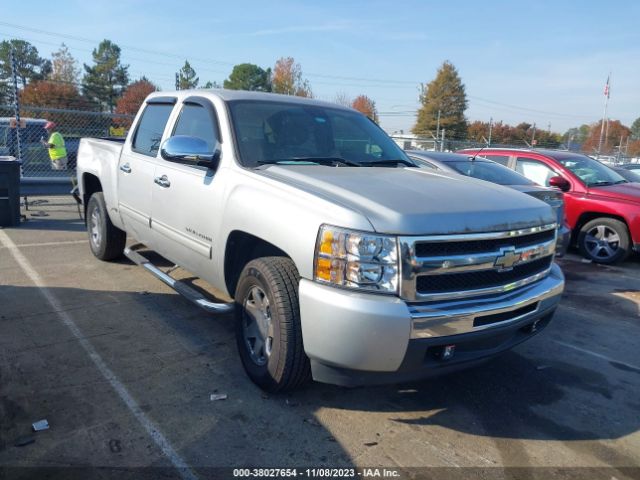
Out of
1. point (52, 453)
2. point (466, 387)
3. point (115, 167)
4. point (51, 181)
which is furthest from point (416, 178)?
point (51, 181)

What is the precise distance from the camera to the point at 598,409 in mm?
3514

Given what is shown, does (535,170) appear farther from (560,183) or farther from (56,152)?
(56,152)

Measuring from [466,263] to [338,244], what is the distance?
720 millimetres

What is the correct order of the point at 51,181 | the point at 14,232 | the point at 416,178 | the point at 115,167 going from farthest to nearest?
the point at 51,181 < the point at 14,232 < the point at 115,167 < the point at 416,178

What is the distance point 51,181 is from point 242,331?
25.7ft

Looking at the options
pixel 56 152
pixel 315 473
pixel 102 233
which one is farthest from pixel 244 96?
pixel 56 152

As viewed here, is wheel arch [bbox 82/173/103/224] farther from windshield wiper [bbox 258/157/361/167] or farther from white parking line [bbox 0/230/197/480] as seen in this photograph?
windshield wiper [bbox 258/157/361/167]

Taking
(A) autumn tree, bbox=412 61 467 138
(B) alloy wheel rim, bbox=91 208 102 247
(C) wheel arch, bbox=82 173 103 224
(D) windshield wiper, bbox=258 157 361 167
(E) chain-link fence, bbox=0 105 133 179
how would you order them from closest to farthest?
(D) windshield wiper, bbox=258 157 361 167 < (B) alloy wheel rim, bbox=91 208 102 247 < (C) wheel arch, bbox=82 173 103 224 < (E) chain-link fence, bbox=0 105 133 179 < (A) autumn tree, bbox=412 61 467 138

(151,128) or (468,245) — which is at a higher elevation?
(151,128)

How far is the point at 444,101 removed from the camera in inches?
2729

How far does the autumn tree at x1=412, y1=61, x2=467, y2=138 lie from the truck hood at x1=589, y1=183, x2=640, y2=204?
62044 mm

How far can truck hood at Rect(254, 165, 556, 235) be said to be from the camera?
9.20 ft

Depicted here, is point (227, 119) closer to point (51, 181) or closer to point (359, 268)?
point (359, 268)

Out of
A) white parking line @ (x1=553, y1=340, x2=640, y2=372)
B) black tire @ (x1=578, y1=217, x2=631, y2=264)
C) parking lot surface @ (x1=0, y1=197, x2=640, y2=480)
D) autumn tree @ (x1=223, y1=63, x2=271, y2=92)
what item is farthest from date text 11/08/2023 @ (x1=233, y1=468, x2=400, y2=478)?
autumn tree @ (x1=223, y1=63, x2=271, y2=92)
